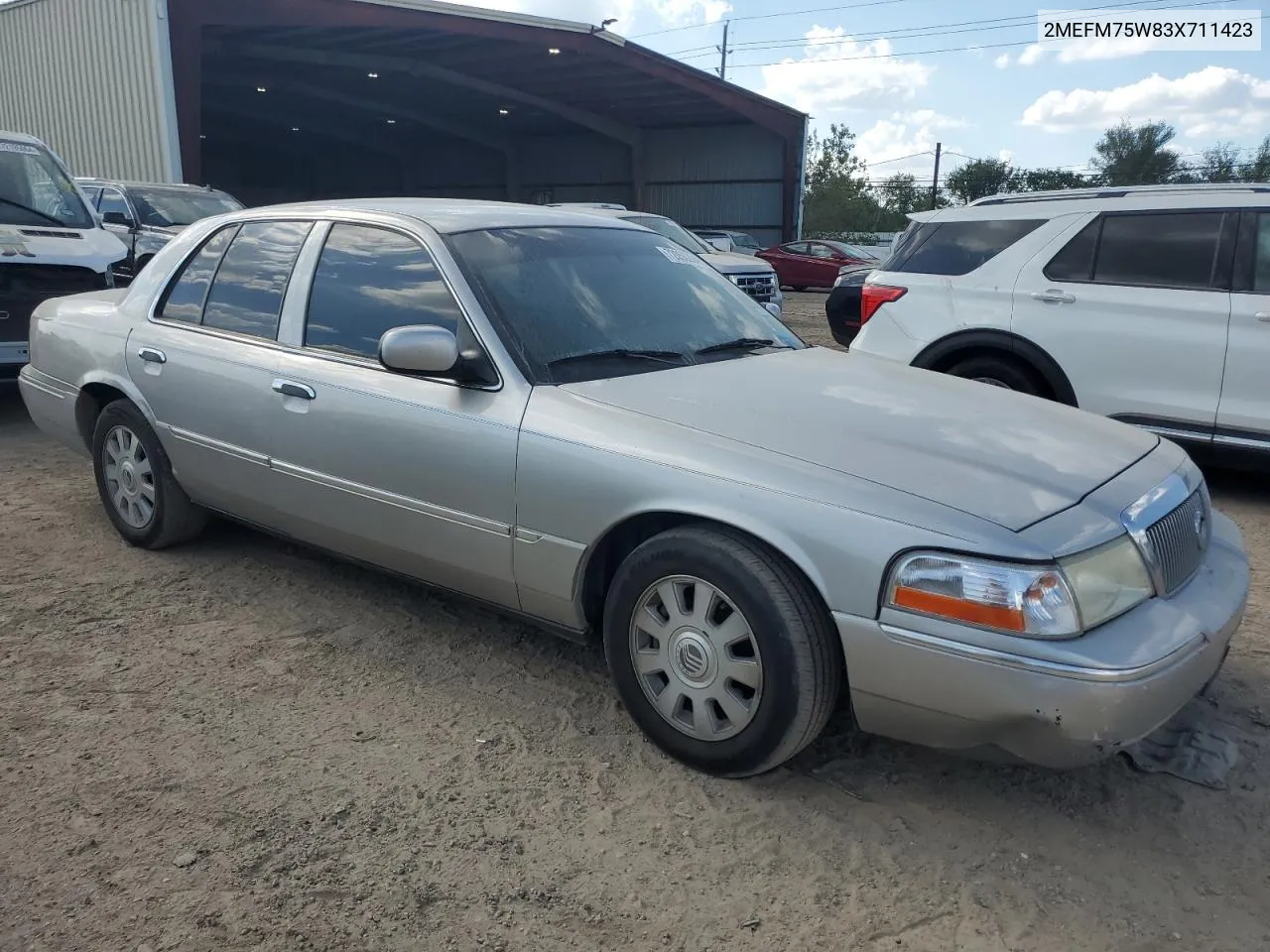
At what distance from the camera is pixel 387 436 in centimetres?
345

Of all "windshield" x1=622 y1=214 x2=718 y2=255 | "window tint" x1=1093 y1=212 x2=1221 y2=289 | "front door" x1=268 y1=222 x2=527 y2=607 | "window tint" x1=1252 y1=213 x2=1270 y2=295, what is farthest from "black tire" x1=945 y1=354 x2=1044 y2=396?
"windshield" x1=622 y1=214 x2=718 y2=255

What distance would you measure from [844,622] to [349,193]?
1807 inches

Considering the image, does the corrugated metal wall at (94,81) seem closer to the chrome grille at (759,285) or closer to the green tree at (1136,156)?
the chrome grille at (759,285)

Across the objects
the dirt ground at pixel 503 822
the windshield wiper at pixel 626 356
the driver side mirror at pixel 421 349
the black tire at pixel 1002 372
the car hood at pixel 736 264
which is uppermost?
the car hood at pixel 736 264

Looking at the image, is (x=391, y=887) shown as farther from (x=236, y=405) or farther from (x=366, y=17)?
(x=366, y=17)

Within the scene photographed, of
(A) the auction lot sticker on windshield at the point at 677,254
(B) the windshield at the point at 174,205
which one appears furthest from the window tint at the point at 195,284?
(B) the windshield at the point at 174,205

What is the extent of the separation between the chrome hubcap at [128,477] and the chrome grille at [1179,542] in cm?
396

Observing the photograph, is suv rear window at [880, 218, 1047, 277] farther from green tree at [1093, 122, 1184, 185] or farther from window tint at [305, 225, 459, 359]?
green tree at [1093, 122, 1184, 185]

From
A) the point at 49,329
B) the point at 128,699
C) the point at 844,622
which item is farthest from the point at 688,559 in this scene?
the point at 49,329

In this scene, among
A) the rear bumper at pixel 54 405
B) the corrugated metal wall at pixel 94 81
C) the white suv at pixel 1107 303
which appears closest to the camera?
the rear bumper at pixel 54 405

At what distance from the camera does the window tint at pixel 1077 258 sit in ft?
19.8

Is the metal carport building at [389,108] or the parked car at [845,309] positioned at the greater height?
the metal carport building at [389,108]

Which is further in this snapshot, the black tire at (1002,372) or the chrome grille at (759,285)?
the chrome grille at (759,285)

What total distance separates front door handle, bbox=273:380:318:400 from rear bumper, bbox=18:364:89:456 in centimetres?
166
